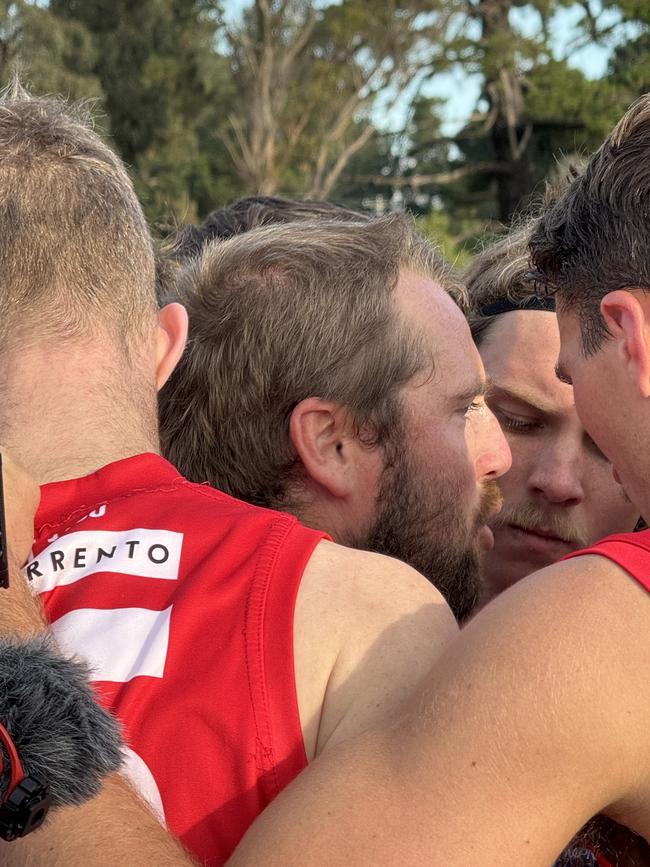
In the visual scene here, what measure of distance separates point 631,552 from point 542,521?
2165 millimetres

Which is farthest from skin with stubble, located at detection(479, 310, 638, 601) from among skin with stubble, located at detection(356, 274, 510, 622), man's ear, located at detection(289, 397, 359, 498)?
man's ear, located at detection(289, 397, 359, 498)

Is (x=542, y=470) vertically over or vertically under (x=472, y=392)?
under

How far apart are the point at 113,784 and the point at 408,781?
0.41 meters

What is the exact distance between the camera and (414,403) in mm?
2865

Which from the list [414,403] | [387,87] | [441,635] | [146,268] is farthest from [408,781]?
[387,87]

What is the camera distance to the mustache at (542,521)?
148 inches

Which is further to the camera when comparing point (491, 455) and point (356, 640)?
point (491, 455)

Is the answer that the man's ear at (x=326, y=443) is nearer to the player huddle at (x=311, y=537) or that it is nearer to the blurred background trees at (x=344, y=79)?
the player huddle at (x=311, y=537)

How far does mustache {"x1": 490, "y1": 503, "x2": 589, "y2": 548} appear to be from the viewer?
12.3 feet

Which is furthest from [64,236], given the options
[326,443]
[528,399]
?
[528,399]

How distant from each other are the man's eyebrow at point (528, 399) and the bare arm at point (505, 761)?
218 centimetres

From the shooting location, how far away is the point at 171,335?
244 centimetres

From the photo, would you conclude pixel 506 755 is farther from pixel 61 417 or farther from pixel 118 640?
pixel 61 417

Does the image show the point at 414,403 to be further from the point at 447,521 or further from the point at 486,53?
the point at 486,53
